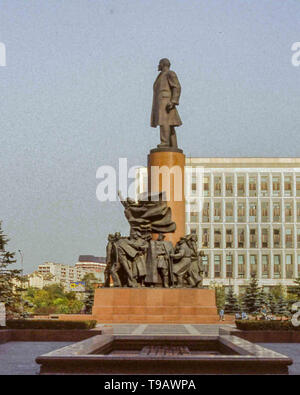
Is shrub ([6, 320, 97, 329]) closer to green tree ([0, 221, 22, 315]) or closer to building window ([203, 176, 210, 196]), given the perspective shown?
green tree ([0, 221, 22, 315])

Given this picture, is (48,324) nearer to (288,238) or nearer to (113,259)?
→ (113,259)

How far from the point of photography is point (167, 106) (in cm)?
2672

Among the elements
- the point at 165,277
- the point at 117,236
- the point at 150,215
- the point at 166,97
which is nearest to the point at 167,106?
the point at 166,97

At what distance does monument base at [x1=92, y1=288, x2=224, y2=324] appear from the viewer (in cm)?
2239

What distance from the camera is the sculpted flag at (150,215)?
2458cm

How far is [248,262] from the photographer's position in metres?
83.1

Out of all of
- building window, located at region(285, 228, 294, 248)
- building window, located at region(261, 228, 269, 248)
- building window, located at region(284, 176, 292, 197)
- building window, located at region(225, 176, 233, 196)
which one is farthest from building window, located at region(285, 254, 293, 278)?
building window, located at region(225, 176, 233, 196)

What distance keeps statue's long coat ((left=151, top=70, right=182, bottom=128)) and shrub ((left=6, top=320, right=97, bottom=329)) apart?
38.9 ft
